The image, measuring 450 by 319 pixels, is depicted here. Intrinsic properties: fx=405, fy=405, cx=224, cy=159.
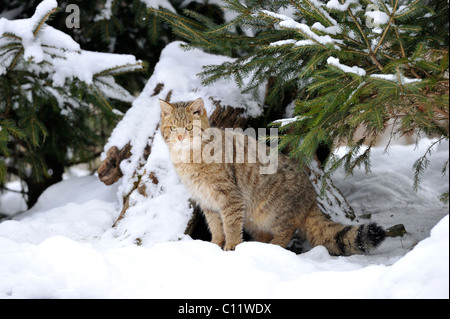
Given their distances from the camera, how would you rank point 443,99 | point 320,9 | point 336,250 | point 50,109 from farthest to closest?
1. point 50,109
2. point 336,250
3. point 320,9
4. point 443,99

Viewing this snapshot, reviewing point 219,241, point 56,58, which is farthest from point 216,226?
point 56,58

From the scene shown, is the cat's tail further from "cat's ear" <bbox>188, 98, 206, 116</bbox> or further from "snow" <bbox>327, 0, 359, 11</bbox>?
"snow" <bbox>327, 0, 359, 11</bbox>

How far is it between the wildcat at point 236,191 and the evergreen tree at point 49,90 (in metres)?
1.24

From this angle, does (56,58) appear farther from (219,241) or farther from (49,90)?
(219,241)

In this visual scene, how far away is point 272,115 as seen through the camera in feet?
15.8

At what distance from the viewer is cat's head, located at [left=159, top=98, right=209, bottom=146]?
381 centimetres

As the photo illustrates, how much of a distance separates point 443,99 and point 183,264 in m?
2.03

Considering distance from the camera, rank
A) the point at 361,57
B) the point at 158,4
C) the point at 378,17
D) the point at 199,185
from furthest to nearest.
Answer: the point at 158,4 → the point at 199,185 → the point at 361,57 → the point at 378,17

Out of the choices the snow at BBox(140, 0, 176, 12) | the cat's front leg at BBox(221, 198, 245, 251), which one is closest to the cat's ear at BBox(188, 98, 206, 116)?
the cat's front leg at BBox(221, 198, 245, 251)

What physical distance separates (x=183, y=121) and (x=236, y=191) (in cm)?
82

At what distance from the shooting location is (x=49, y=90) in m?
4.97

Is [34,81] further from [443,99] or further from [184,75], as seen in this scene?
[443,99]
